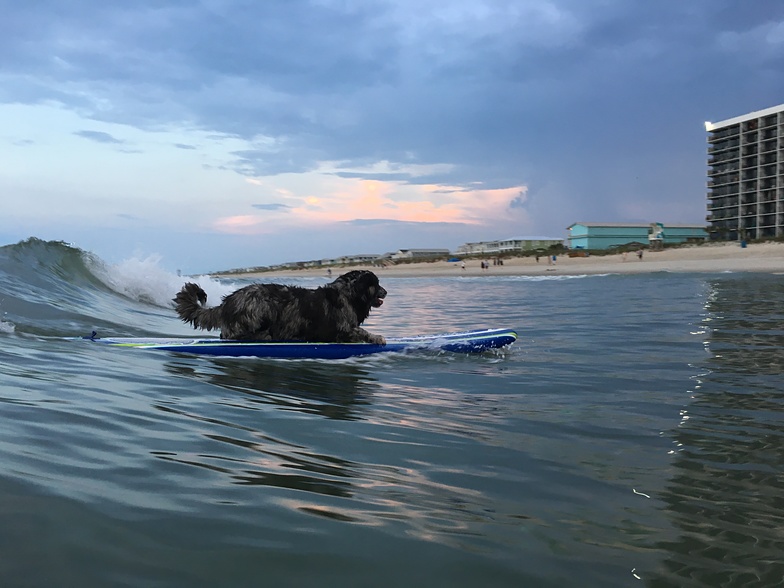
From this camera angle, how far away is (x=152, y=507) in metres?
3.10

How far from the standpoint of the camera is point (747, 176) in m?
103

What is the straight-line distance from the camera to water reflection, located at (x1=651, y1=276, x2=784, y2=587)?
2.83 metres

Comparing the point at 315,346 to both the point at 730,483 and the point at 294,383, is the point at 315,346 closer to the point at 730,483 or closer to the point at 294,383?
the point at 294,383

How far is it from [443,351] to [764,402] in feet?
16.2

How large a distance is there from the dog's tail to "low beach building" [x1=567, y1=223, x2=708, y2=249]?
110099 mm

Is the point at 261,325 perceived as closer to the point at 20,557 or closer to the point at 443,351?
the point at 443,351

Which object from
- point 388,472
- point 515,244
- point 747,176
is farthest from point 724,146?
point 388,472

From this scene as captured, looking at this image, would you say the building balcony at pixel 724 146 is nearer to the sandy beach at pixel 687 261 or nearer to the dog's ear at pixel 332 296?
the sandy beach at pixel 687 261

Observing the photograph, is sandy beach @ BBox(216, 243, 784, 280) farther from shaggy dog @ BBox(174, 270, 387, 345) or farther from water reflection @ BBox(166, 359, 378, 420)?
water reflection @ BBox(166, 359, 378, 420)

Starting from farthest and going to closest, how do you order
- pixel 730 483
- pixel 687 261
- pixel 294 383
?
1. pixel 687 261
2. pixel 294 383
3. pixel 730 483

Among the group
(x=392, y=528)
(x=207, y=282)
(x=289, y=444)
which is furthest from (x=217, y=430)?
A: (x=207, y=282)

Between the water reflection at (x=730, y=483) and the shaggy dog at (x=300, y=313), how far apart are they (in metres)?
5.31

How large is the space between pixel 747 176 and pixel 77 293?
111 meters

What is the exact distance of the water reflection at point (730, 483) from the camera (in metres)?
2.83
